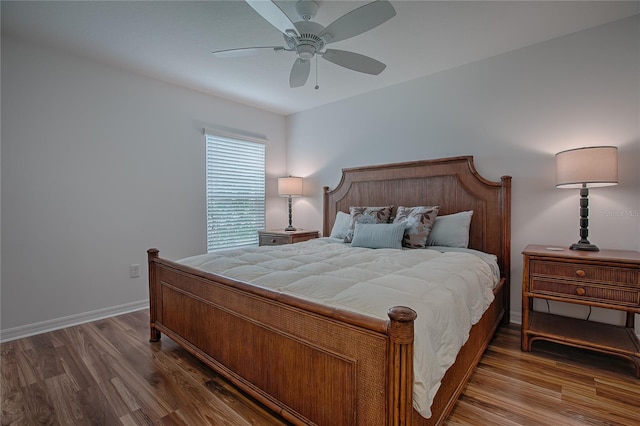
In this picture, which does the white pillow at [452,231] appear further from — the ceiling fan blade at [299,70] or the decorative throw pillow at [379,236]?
the ceiling fan blade at [299,70]

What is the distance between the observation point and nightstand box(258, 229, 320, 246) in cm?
395

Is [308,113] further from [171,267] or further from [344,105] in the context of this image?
[171,267]

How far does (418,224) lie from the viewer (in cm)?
290

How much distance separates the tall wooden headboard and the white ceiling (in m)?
1.04

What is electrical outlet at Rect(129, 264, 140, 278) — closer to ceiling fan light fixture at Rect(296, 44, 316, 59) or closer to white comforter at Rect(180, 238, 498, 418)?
white comforter at Rect(180, 238, 498, 418)

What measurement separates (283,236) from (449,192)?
6.72ft

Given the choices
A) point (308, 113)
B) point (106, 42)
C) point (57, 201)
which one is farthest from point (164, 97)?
point (308, 113)

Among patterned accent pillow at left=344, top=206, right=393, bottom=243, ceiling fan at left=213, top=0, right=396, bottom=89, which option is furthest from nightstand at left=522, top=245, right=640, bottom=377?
ceiling fan at left=213, top=0, right=396, bottom=89

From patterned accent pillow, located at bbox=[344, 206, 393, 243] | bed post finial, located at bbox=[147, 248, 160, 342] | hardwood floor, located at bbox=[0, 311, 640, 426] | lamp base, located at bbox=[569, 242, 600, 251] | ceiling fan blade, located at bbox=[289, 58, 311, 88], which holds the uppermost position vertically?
ceiling fan blade, located at bbox=[289, 58, 311, 88]

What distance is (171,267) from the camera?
2273mm

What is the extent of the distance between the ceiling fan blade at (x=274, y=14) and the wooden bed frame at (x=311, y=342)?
4.94 ft

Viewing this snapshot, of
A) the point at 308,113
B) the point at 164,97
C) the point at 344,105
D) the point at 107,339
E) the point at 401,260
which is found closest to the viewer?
the point at 401,260

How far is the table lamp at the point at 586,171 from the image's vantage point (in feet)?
7.20

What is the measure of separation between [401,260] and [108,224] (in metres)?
2.91
